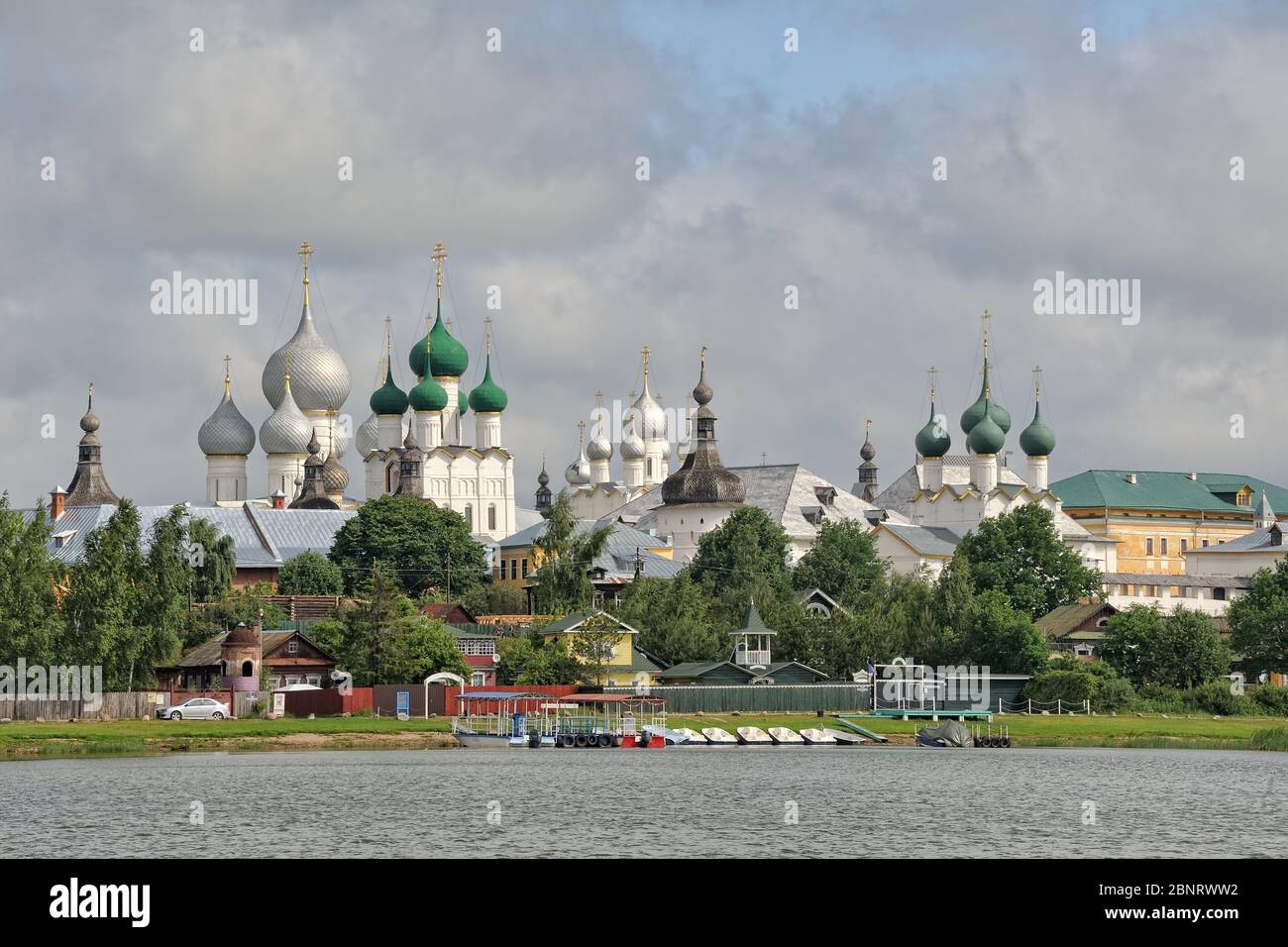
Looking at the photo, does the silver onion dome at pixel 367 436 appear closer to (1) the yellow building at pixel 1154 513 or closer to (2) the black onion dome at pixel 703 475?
(2) the black onion dome at pixel 703 475

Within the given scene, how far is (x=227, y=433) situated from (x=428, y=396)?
15.9 m

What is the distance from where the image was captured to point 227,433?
157000mm

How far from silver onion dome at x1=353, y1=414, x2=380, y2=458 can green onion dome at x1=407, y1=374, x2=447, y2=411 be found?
12829mm

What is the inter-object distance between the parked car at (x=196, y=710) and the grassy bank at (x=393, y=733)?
1157 mm

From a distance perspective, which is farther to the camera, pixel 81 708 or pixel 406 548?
pixel 406 548

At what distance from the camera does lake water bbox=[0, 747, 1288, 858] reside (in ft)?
135

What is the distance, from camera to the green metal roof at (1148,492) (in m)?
182

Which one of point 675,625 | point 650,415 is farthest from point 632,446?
point 675,625

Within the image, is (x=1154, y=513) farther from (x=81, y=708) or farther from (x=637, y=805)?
(x=637, y=805)

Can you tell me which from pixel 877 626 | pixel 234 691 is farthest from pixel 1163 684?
pixel 234 691

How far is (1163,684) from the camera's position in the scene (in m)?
87.2

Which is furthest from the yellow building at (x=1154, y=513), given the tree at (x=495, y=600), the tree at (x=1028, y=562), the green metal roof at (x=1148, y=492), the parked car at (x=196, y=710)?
the parked car at (x=196, y=710)

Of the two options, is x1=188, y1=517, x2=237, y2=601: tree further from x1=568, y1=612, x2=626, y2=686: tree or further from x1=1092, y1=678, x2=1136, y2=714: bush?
x1=1092, y1=678, x2=1136, y2=714: bush
